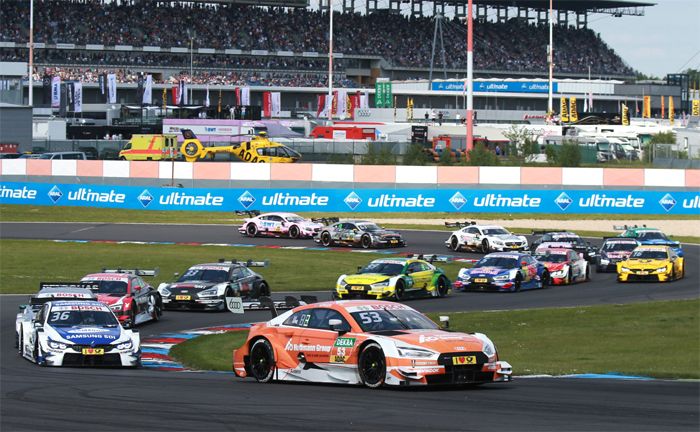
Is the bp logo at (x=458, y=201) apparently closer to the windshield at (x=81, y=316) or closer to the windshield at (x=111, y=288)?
the windshield at (x=111, y=288)

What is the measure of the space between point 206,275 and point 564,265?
474 inches

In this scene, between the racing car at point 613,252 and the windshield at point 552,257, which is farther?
the racing car at point 613,252

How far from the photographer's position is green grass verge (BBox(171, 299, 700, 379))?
19.2 m

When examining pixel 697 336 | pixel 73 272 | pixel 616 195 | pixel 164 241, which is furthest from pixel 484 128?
pixel 697 336

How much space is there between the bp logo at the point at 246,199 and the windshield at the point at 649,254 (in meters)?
26.6

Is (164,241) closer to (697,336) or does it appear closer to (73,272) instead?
(73,272)

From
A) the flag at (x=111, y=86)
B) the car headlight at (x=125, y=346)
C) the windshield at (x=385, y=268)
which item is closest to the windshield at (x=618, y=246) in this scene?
the windshield at (x=385, y=268)

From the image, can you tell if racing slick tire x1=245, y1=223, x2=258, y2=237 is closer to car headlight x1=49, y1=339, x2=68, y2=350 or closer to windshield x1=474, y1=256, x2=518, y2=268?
windshield x1=474, y1=256, x2=518, y2=268

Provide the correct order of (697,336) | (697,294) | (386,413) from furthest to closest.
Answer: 1. (697,294)
2. (697,336)
3. (386,413)

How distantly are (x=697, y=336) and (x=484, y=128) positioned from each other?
95854 mm

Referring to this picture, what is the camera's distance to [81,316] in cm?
2106

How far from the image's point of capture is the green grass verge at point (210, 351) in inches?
818

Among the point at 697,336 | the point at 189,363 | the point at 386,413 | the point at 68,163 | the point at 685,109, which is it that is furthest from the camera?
the point at 685,109

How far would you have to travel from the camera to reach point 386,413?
42.5 feet
